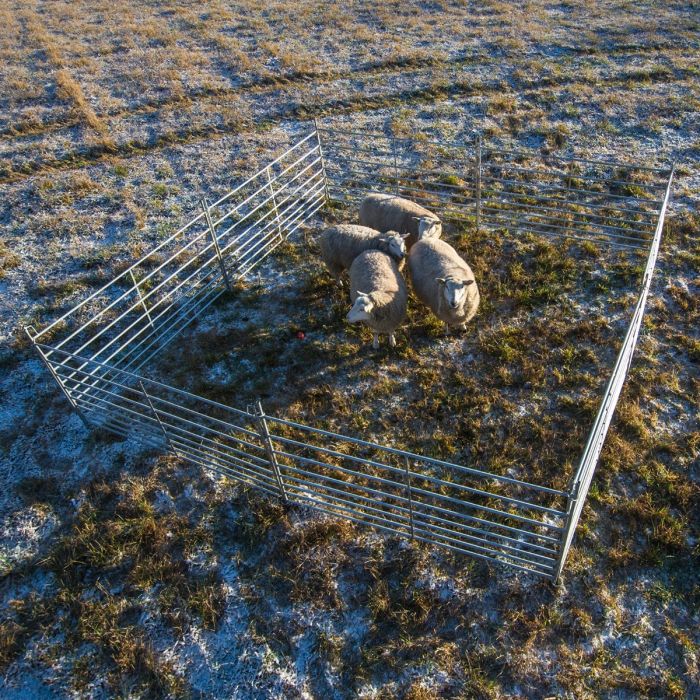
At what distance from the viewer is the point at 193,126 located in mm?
13219

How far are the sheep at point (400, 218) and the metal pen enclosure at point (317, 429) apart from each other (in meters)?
0.79

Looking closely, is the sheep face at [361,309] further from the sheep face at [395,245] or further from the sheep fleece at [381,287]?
the sheep face at [395,245]

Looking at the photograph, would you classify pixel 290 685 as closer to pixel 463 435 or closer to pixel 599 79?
pixel 463 435

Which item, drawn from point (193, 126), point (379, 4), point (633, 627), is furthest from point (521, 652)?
point (379, 4)

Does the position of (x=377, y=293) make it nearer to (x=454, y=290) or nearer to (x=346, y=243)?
(x=454, y=290)

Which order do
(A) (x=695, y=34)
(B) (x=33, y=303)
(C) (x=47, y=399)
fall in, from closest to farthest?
(C) (x=47, y=399) → (B) (x=33, y=303) → (A) (x=695, y=34)

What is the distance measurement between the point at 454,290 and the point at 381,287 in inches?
36.2

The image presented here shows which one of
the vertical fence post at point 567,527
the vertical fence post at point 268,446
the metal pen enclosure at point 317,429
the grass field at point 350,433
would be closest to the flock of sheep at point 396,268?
the grass field at point 350,433

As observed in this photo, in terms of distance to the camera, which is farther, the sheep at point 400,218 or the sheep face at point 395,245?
the sheep at point 400,218

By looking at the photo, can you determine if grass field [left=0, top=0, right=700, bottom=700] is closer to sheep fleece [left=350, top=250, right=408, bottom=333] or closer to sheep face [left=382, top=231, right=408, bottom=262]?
sheep fleece [left=350, top=250, right=408, bottom=333]

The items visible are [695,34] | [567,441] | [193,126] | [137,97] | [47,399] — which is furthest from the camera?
[695,34]

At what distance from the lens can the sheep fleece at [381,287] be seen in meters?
6.83

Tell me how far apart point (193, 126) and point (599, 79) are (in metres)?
10.3

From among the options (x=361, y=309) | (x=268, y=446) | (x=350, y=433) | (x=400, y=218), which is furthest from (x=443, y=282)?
(x=268, y=446)
